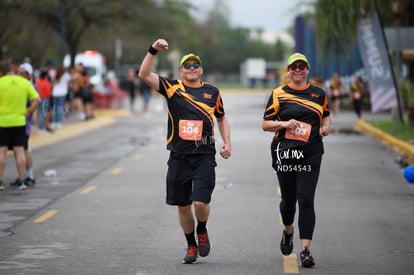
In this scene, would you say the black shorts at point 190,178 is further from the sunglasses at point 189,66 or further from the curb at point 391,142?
the curb at point 391,142

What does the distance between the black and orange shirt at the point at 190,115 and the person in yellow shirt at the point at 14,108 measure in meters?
6.20

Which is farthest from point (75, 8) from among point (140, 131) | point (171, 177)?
point (171, 177)

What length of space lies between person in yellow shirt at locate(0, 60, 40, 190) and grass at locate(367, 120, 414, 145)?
9.64 m

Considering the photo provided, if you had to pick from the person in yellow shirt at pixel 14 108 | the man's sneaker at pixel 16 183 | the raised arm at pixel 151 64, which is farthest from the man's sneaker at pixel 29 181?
the raised arm at pixel 151 64

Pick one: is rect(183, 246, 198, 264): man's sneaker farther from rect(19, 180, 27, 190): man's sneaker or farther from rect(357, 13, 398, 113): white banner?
rect(357, 13, 398, 113): white banner

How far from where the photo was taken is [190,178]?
959 centimetres

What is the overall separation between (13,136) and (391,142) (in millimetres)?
11367

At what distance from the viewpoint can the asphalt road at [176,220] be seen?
961cm

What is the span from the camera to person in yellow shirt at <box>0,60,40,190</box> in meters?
15.3

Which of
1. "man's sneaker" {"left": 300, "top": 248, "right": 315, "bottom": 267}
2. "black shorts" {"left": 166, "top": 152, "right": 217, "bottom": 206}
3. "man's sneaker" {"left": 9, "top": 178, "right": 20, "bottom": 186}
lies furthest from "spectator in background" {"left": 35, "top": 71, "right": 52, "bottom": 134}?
"man's sneaker" {"left": 300, "top": 248, "right": 315, "bottom": 267}

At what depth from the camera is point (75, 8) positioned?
40.6m

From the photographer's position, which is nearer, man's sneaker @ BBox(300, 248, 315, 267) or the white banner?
man's sneaker @ BBox(300, 248, 315, 267)

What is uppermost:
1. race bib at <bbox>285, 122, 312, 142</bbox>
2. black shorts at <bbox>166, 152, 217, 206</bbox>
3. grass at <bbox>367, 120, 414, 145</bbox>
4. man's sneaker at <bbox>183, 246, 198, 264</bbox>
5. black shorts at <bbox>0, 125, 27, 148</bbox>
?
race bib at <bbox>285, 122, 312, 142</bbox>

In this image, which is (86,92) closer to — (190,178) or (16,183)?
(16,183)
